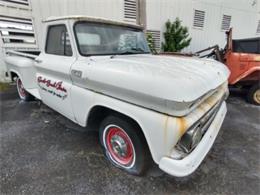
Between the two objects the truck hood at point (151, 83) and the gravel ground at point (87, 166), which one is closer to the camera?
the truck hood at point (151, 83)

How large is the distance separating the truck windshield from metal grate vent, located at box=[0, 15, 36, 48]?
5249mm

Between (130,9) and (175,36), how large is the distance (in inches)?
112

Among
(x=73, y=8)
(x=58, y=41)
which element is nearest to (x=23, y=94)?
(x=58, y=41)

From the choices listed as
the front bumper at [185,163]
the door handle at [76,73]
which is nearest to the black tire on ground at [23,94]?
the door handle at [76,73]

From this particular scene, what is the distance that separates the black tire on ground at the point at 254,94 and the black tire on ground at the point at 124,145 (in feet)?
14.7

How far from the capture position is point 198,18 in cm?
1082

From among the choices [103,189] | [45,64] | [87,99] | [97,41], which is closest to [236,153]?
[103,189]

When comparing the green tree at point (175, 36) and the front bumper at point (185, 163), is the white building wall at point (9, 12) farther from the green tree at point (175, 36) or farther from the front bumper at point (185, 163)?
the green tree at point (175, 36)

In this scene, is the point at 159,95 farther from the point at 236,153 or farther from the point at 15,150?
the point at 15,150

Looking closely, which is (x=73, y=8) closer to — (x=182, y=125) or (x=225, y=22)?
(x=182, y=125)

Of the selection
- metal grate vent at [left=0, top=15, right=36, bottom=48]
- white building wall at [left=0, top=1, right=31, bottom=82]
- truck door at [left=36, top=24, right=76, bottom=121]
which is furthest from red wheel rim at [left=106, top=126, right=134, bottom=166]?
metal grate vent at [left=0, top=15, right=36, bottom=48]

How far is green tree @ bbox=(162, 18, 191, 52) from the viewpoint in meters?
9.26

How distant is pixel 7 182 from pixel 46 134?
3.59ft

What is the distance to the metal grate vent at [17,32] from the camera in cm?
588
